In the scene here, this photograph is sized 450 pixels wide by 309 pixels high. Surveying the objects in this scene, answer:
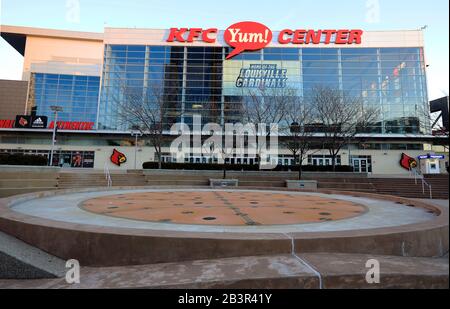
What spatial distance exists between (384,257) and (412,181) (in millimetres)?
23509

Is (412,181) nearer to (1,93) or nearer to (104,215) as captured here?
(104,215)

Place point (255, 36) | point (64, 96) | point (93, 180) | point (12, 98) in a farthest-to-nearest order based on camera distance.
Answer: point (64, 96), point (12, 98), point (255, 36), point (93, 180)

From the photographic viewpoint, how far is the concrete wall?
5438cm

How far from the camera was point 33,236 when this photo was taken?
410cm

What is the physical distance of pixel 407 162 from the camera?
135 ft

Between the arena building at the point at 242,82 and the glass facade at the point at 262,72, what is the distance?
Answer: 0.58 ft

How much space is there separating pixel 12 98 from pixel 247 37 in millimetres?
51276

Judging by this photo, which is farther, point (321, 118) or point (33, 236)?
point (321, 118)
